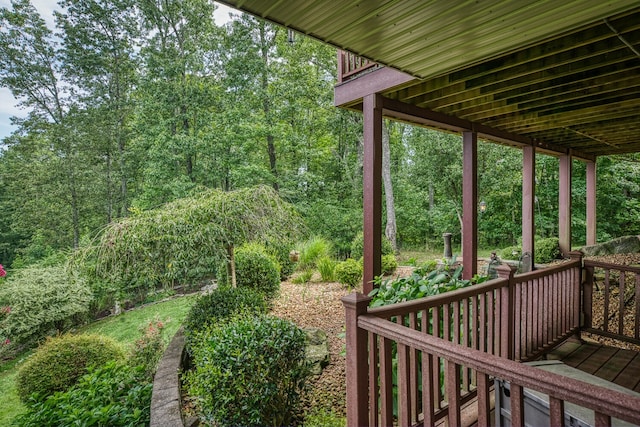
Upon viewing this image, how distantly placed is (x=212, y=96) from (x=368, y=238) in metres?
11.3

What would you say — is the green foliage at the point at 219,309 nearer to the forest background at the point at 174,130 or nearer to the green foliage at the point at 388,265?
the green foliage at the point at 388,265

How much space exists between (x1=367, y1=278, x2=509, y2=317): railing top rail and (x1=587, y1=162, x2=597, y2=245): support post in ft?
27.0

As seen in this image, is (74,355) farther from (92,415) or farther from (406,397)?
(406,397)

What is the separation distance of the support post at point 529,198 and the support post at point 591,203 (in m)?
3.55

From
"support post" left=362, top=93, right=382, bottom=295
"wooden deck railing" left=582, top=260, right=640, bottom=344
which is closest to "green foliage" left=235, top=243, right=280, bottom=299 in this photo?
"support post" left=362, top=93, right=382, bottom=295

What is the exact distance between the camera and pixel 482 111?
14.5 ft

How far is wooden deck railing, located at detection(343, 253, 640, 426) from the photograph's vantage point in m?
1.09

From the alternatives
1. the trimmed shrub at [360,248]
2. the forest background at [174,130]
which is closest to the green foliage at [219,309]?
the trimmed shrub at [360,248]

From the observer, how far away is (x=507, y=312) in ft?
7.82

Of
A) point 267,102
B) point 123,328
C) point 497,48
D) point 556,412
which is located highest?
point 267,102

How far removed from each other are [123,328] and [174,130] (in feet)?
26.8

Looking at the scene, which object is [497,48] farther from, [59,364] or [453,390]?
[59,364]

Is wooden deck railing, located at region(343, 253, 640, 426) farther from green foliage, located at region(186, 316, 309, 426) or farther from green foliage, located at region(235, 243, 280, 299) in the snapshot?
green foliage, located at region(235, 243, 280, 299)

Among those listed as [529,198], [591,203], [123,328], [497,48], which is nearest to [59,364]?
[123,328]
